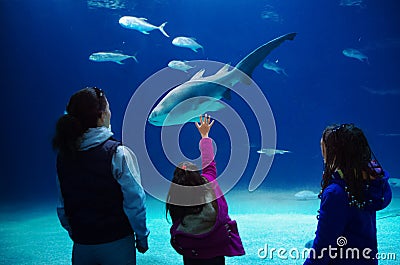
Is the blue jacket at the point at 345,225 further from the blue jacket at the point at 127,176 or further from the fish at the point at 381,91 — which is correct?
the fish at the point at 381,91

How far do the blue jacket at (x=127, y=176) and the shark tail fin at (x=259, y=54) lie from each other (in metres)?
1.55

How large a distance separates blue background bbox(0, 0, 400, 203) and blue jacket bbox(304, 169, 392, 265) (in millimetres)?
8949

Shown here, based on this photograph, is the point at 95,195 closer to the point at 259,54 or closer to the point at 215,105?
the point at 259,54

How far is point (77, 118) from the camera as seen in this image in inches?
72.3

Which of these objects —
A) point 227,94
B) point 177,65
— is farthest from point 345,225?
point 177,65

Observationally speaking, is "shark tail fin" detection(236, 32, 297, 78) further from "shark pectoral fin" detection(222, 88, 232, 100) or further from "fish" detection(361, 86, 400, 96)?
"fish" detection(361, 86, 400, 96)

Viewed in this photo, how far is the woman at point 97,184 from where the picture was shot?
182cm

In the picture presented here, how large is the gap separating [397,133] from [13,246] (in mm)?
9534

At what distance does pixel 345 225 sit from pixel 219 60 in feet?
42.5

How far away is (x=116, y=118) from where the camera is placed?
48.9 feet

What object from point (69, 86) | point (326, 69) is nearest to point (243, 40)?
point (326, 69)

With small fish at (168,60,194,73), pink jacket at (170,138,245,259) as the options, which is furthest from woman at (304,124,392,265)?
small fish at (168,60,194,73)

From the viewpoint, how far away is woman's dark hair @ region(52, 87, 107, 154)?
180cm

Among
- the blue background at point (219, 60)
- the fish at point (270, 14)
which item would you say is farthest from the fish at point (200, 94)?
the fish at point (270, 14)
